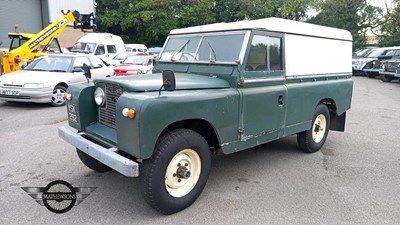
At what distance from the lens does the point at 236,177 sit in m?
4.55

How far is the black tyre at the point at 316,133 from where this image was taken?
18.0 feet

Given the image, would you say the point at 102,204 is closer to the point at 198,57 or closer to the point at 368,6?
the point at 198,57

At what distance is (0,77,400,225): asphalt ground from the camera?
11.4ft

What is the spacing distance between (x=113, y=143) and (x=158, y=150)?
0.63 m

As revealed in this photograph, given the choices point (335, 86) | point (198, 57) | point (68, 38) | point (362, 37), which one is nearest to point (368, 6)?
point (362, 37)

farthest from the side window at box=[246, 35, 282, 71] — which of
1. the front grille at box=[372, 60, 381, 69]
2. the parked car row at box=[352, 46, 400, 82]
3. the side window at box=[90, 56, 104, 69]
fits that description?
the front grille at box=[372, 60, 381, 69]

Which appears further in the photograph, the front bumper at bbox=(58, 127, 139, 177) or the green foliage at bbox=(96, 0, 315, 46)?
the green foliage at bbox=(96, 0, 315, 46)

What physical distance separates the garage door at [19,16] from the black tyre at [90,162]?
68.4 feet

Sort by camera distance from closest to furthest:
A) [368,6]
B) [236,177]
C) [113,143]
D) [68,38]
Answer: [113,143], [236,177], [68,38], [368,6]

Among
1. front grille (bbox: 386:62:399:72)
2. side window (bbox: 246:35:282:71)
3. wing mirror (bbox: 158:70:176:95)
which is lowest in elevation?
front grille (bbox: 386:62:399:72)

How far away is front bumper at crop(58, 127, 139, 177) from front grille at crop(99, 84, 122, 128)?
1.10 feet

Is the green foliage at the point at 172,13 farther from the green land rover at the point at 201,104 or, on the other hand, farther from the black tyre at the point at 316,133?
the green land rover at the point at 201,104

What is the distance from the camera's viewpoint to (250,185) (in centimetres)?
430

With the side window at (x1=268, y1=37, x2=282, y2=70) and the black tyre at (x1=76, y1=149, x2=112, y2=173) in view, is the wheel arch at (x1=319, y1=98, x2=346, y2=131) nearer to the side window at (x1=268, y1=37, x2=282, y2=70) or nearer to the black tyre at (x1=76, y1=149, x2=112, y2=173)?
the side window at (x1=268, y1=37, x2=282, y2=70)
